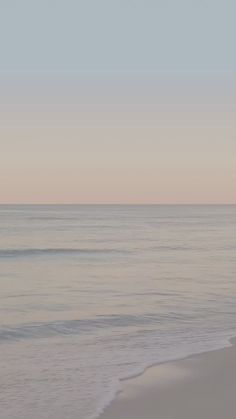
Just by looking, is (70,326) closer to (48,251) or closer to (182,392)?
(182,392)

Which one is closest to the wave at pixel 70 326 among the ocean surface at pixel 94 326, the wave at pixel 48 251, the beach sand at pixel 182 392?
the ocean surface at pixel 94 326

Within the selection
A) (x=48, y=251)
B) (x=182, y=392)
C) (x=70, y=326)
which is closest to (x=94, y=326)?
(x=70, y=326)

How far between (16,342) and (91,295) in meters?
5.83

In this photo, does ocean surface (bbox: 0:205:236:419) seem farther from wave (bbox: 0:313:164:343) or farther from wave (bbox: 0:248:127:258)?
wave (bbox: 0:248:127:258)

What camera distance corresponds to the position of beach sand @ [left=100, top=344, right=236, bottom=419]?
7.01 meters

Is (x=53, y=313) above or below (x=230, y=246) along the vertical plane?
above

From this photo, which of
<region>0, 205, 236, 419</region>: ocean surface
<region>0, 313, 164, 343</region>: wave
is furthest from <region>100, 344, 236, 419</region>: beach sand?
<region>0, 313, 164, 343</region>: wave

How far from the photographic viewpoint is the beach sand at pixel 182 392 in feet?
23.0

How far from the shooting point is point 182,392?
25.8ft

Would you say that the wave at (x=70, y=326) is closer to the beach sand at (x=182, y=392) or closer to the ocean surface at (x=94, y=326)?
the ocean surface at (x=94, y=326)

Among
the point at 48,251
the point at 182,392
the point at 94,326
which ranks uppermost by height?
the point at 182,392

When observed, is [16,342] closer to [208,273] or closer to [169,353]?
[169,353]

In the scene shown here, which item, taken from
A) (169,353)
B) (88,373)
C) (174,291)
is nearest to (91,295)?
(174,291)

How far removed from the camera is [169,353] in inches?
401
